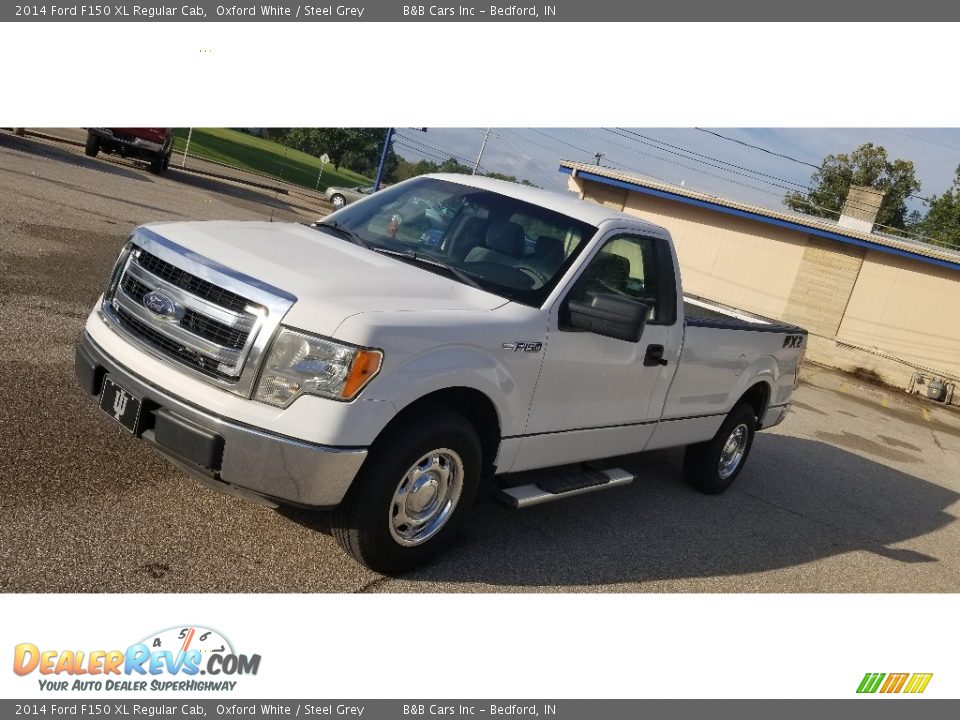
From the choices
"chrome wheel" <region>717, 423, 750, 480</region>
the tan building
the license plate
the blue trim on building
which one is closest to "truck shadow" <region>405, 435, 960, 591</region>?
"chrome wheel" <region>717, 423, 750, 480</region>

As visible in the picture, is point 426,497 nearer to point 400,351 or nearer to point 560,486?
point 400,351

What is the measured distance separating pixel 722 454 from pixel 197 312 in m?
4.93

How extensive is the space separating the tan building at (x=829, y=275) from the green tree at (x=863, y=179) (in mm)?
41505

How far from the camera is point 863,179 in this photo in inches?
2670

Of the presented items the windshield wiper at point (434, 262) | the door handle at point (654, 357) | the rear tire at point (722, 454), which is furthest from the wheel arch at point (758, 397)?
the windshield wiper at point (434, 262)

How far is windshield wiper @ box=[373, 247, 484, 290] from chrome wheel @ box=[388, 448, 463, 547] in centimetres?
101

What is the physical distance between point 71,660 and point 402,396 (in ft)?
5.71

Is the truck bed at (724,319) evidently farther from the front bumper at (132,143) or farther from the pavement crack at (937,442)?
the front bumper at (132,143)

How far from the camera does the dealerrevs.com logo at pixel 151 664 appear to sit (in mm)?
3613

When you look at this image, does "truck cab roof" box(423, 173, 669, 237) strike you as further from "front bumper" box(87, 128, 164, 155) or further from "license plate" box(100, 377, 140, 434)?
"front bumper" box(87, 128, 164, 155)

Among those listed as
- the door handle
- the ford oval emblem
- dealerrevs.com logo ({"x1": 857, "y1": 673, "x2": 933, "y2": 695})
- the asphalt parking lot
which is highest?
the door handle

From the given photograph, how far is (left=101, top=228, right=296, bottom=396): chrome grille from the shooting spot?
158 inches

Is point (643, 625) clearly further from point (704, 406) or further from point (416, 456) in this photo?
point (704, 406)

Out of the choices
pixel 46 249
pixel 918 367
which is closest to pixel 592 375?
pixel 46 249
